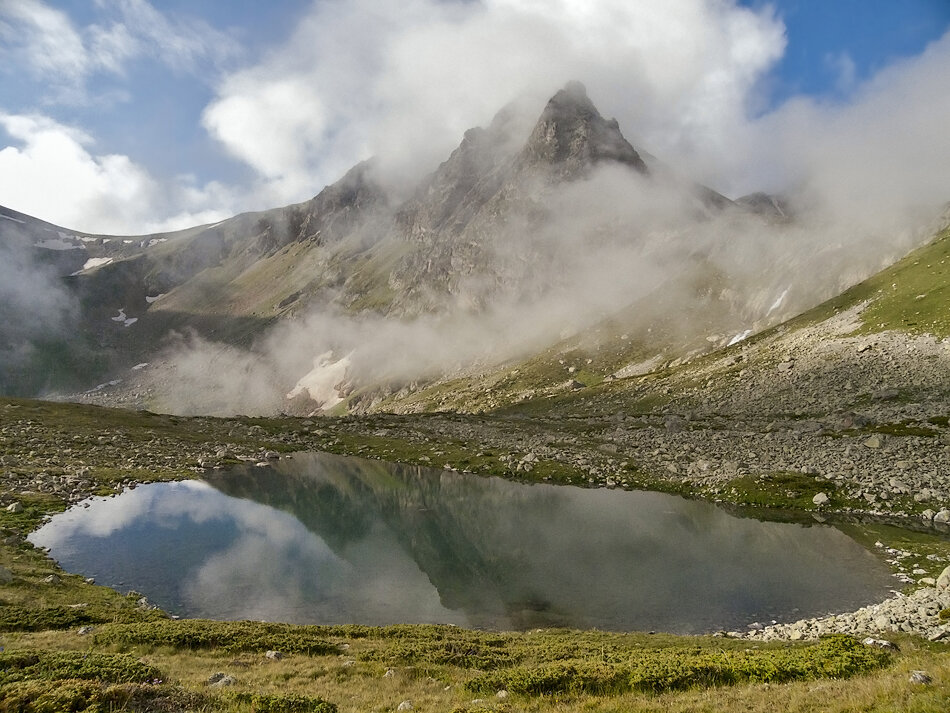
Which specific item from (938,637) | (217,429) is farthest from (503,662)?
(217,429)

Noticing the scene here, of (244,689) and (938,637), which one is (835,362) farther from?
(244,689)

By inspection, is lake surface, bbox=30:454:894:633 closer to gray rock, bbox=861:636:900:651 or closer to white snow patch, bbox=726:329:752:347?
gray rock, bbox=861:636:900:651

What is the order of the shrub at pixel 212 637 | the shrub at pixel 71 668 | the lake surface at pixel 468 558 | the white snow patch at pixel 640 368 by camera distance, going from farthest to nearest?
the white snow patch at pixel 640 368, the lake surface at pixel 468 558, the shrub at pixel 212 637, the shrub at pixel 71 668

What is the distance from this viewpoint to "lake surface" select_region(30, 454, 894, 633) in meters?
31.9

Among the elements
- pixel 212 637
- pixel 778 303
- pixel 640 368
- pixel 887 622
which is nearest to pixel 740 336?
pixel 778 303

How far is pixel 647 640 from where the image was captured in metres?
25.7

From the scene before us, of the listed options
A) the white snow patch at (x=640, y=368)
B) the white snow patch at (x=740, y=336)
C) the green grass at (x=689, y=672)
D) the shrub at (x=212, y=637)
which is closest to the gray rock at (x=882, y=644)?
the green grass at (x=689, y=672)

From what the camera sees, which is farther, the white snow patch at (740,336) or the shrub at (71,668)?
the white snow patch at (740,336)

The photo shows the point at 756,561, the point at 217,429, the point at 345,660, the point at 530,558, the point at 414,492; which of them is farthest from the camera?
the point at 217,429

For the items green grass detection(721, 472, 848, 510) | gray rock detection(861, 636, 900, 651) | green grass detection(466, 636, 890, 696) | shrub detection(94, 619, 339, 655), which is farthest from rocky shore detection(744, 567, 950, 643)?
shrub detection(94, 619, 339, 655)

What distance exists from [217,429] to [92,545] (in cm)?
6444

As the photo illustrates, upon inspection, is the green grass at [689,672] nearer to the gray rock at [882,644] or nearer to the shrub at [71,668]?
the gray rock at [882,644]

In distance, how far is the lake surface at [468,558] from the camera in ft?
105

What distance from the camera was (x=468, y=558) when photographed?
43562 millimetres
